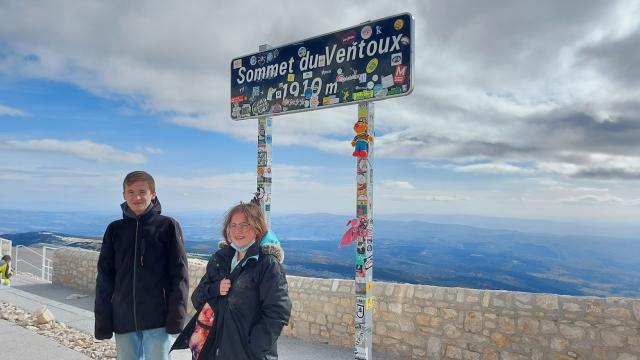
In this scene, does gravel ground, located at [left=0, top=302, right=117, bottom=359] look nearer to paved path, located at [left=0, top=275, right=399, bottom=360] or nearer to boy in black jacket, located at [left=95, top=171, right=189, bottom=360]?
paved path, located at [left=0, top=275, right=399, bottom=360]

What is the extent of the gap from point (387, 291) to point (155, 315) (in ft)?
11.3

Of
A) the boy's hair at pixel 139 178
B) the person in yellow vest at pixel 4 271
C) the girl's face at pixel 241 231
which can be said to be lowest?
the person in yellow vest at pixel 4 271

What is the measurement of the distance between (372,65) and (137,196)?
2685 millimetres

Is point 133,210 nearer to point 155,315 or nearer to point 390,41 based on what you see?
point 155,315

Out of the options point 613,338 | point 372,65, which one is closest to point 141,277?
point 372,65

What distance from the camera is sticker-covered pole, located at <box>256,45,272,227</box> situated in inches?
223

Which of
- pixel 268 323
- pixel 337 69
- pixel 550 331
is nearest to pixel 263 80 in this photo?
pixel 337 69

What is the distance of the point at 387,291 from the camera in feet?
18.8

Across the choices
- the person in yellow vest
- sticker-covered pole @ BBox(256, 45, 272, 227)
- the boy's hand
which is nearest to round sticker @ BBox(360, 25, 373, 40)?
sticker-covered pole @ BBox(256, 45, 272, 227)

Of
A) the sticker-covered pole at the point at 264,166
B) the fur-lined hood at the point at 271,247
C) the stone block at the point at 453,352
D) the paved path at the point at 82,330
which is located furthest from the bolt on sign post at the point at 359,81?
the fur-lined hood at the point at 271,247

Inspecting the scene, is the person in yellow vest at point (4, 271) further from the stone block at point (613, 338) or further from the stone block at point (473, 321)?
the stone block at point (613, 338)

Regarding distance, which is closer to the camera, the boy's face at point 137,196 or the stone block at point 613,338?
the boy's face at point 137,196

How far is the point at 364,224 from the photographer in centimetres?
461

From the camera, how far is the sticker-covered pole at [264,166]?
5.66 metres
